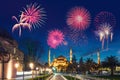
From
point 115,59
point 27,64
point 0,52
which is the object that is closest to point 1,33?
point 27,64

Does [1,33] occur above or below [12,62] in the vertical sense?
above

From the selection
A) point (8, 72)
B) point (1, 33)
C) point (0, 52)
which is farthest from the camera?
point (1, 33)

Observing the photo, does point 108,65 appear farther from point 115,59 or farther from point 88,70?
point 88,70

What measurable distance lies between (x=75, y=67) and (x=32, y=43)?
6087 centimetres

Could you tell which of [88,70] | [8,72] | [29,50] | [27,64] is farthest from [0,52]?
[88,70]

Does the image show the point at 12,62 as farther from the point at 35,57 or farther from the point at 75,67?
the point at 75,67

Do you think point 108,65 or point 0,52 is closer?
point 0,52

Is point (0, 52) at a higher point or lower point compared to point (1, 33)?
lower

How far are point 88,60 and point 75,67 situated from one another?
72.9 ft

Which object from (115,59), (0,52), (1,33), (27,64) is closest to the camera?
(0,52)

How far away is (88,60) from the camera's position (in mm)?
160125

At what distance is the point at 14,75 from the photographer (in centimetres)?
6500

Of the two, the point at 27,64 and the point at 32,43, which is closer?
the point at 27,64

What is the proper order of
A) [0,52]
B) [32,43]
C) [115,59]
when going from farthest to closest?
1. [32,43]
2. [115,59]
3. [0,52]
